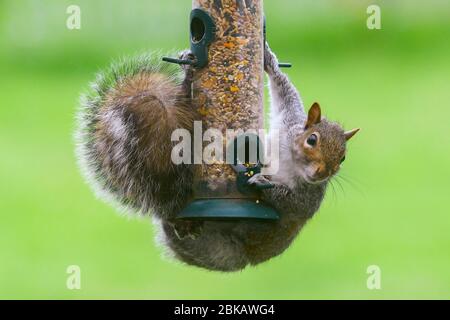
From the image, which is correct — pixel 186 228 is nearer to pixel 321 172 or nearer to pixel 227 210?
pixel 227 210

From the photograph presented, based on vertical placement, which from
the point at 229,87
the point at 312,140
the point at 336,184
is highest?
the point at 229,87

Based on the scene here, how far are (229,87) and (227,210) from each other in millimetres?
476

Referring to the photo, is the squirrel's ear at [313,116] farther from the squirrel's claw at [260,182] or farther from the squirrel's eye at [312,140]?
the squirrel's claw at [260,182]

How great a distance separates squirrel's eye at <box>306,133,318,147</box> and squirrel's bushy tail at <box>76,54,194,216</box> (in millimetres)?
410

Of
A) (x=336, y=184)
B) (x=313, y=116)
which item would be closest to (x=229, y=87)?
(x=313, y=116)

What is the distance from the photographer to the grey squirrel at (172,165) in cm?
521

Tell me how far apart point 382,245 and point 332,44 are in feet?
11.1

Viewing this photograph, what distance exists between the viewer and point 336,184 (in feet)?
23.9

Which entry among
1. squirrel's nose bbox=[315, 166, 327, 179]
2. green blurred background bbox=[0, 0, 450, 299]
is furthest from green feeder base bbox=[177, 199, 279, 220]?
green blurred background bbox=[0, 0, 450, 299]

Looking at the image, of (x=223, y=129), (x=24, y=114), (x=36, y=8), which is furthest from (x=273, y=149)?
(x=36, y=8)

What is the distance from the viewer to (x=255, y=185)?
17.4ft

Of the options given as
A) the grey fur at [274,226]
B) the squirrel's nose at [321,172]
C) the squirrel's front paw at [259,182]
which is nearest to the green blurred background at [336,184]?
the grey fur at [274,226]

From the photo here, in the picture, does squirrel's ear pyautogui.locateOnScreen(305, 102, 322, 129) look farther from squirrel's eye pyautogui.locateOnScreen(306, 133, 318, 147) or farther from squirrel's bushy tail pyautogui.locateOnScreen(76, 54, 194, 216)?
squirrel's bushy tail pyautogui.locateOnScreen(76, 54, 194, 216)
